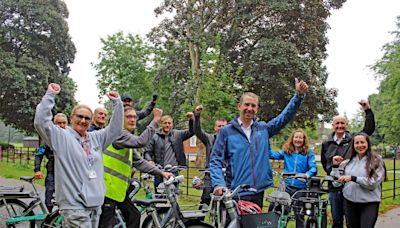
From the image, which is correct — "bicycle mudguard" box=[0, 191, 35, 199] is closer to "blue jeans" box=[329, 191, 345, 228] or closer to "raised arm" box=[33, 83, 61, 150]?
"raised arm" box=[33, 83, 61, 150]

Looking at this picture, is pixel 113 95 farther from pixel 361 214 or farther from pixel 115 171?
pixel 361 214

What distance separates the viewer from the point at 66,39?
117 feet

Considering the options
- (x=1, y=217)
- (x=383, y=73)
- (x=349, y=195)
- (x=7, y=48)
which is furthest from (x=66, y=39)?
(x=349, y=195)

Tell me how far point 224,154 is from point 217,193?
562 mm

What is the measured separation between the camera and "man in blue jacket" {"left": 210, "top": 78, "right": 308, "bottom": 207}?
4.73 meters

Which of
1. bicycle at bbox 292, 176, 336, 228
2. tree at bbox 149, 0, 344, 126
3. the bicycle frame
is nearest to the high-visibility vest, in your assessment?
bicycle at bbox 292, 176, 336, 228

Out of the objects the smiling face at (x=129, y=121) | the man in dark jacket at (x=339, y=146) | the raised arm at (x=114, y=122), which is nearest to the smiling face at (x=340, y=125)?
the man in dark jacket at (x=339, y=146)

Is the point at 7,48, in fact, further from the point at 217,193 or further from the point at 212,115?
the point at 217,193

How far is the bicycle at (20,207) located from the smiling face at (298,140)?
3.72 metres

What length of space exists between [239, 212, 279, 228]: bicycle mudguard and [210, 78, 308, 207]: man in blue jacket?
0.56 meters

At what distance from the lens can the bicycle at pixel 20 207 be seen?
707 cm

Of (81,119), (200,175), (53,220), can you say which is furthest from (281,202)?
(200,175)

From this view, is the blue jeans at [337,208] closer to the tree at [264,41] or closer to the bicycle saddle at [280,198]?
the bicycle saddle at [280,198]

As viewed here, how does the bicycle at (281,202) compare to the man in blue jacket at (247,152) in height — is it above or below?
below
